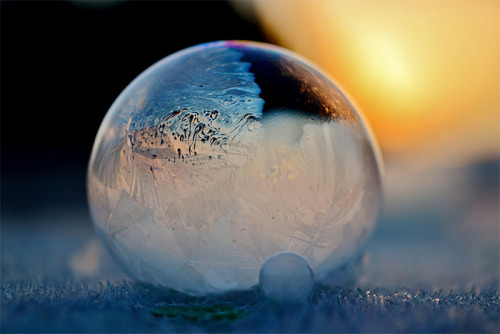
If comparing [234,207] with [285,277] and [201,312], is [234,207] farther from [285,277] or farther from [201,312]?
[201,312]

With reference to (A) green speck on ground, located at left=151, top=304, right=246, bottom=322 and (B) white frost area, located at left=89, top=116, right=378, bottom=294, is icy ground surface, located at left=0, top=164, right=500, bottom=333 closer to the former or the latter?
(A) green speck on ground, located at left=151, top=304, right=246, bottom=322

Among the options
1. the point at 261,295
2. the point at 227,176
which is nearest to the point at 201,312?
the point at 261,295

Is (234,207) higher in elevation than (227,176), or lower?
lower

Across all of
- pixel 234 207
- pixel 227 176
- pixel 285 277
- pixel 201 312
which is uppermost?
pixel 227 176

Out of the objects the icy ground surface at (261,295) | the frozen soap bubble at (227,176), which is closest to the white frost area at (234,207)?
the frozen soap bubble at (227,176)

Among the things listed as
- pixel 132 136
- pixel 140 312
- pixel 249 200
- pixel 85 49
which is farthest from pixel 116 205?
pixel 85 49

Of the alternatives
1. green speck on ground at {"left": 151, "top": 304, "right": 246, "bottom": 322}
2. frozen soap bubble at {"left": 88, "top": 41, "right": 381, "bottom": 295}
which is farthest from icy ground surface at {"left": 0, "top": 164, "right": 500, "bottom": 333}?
frozen soap bubble at {"left": 88, "top": 41, "right": 381, "bottom": 295}

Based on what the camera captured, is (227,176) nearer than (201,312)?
Yes
